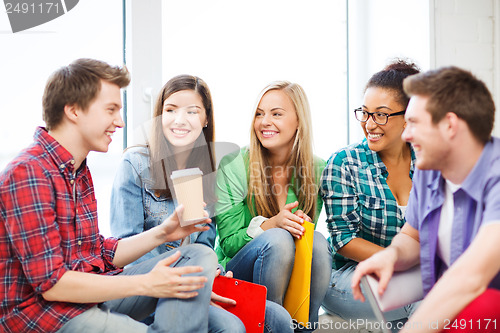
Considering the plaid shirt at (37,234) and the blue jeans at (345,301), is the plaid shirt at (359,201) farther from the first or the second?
the plaid shirt at (37,234)

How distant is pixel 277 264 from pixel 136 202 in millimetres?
565

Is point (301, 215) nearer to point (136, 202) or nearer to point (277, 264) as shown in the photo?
point (277, 264)

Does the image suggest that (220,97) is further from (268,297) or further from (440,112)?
(440,112)

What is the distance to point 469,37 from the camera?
103 inches

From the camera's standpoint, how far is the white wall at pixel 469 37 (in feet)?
8.43

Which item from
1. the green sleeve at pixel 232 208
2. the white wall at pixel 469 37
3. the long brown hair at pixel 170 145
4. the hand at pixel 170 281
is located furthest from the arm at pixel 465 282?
the white wall at pixel 469 37

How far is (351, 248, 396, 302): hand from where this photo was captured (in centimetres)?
125

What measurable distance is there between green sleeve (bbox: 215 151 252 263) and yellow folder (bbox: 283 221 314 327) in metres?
0.23

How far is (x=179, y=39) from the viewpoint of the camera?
2.50 m

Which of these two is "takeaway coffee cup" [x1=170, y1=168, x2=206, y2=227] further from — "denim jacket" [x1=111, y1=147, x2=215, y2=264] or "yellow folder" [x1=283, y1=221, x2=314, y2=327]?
"yellow folder" [x1=283, y1=221, x2=314, y2=327]

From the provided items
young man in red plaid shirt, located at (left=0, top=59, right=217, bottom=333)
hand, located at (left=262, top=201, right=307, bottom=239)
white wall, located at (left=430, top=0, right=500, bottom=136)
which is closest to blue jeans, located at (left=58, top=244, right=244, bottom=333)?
young man in red plaid shirt, located at (left=0, top=59, right=217, bottom=333)

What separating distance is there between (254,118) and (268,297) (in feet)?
2.45

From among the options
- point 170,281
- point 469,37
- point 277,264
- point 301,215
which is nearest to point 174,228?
point 170,281

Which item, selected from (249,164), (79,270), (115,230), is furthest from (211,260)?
(249,164)
